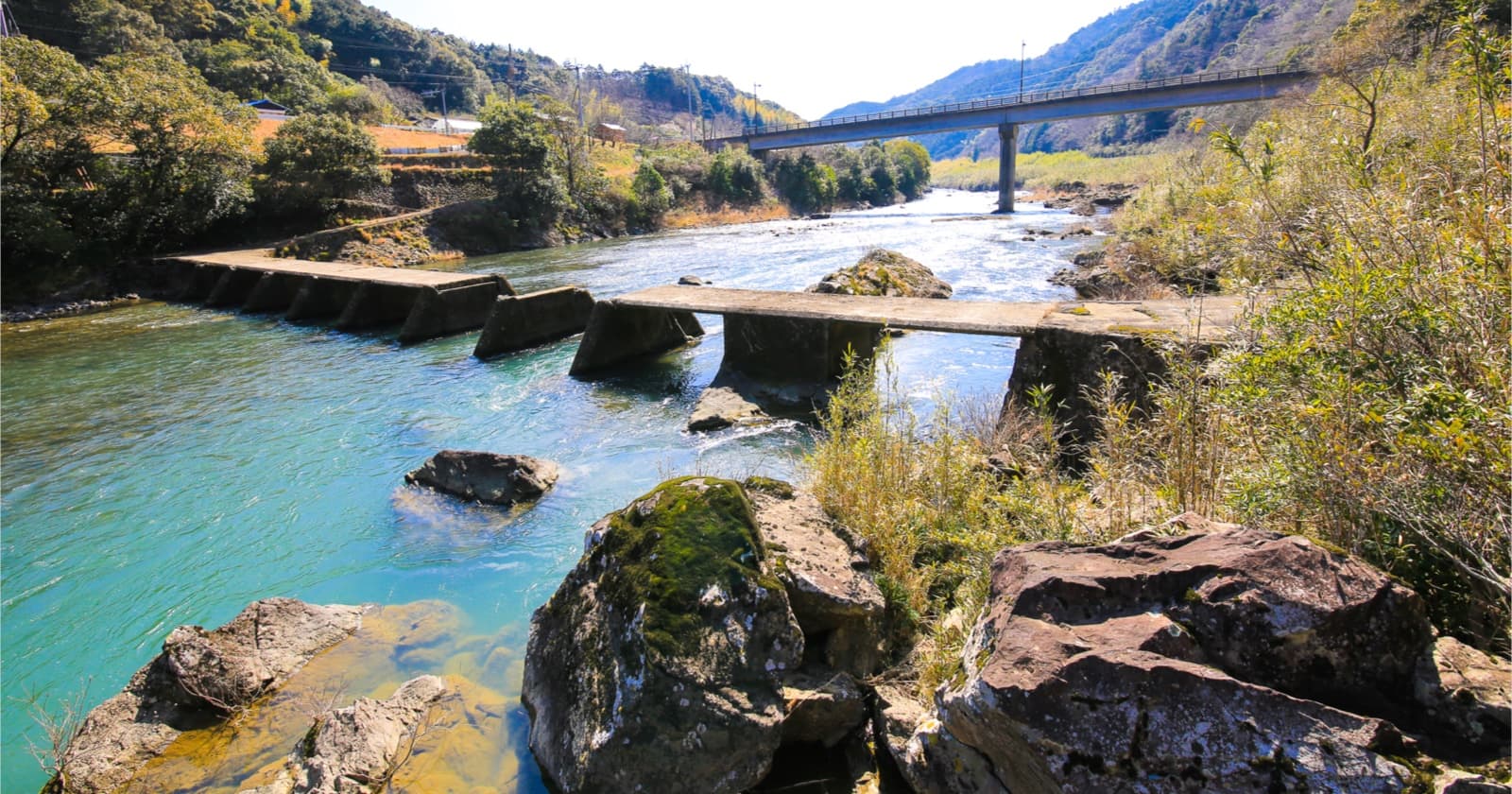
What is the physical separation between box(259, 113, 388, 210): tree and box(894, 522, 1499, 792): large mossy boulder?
1495 inches

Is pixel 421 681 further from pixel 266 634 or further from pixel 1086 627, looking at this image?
pixel 1086 627

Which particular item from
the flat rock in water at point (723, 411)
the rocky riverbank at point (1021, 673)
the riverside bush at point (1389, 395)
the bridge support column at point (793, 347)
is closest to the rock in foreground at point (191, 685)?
the rocky riverbank at point (1021, 673)

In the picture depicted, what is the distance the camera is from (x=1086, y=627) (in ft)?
9.10

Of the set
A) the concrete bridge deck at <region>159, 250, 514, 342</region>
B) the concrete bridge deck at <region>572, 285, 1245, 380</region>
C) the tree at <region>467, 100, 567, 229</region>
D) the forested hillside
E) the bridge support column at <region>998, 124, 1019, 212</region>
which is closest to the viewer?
the concrete bridge deck at <region>572, 285, 1245, 380</region>

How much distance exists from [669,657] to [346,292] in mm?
21306

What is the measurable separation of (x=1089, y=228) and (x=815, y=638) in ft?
114

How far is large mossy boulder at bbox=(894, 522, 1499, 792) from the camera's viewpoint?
2277mm

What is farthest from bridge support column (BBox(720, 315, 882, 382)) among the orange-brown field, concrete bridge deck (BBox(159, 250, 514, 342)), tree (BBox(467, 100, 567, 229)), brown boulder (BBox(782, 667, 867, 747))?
the orange-brown field

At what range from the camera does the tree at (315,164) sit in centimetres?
3253

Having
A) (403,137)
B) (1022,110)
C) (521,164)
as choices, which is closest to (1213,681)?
(521,164)

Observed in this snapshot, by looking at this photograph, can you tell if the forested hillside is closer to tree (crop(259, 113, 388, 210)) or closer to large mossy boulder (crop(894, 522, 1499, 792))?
tree (crop(259, 113, 388, 210))

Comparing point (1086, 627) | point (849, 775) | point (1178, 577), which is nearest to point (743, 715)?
point (849, 775)

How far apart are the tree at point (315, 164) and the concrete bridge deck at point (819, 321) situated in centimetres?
2709

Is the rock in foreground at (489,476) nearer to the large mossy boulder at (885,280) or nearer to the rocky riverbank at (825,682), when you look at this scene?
the rocky riverbank at (825,682)
